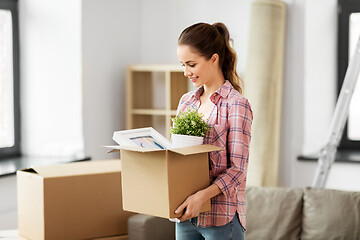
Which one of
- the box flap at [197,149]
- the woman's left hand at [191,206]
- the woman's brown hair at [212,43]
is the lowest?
the woman's left hand at [191,206]

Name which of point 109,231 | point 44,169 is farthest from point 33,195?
point 109,231

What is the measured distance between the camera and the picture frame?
5.32 feet

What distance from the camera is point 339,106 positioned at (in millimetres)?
2922

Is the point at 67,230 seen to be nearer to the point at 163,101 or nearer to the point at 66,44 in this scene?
the point at 66,44

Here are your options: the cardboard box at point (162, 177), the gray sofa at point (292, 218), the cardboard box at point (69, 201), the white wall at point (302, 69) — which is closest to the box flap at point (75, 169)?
the cardboard box at point (69, 201)

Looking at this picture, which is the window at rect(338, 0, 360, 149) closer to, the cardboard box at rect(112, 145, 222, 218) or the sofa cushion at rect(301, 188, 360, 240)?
the sofa cushion at rect(301, 188, 360, 240)

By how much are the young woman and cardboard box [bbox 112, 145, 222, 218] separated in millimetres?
37

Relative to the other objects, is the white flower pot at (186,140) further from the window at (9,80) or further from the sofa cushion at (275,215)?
the window at (9,80)

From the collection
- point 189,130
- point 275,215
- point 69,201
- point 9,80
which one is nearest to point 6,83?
point 9,80

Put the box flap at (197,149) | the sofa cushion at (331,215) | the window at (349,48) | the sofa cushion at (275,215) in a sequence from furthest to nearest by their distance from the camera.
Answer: the window at (349,48) < the sofa cushion at (275,215) < the sofa cushion at (331,215) < the box flap at (197,149)

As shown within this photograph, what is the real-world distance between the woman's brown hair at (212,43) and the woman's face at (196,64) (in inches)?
0.5

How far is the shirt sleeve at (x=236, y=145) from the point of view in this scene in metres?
1.62

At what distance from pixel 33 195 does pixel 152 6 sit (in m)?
1.97

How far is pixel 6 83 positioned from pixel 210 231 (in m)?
2.20
